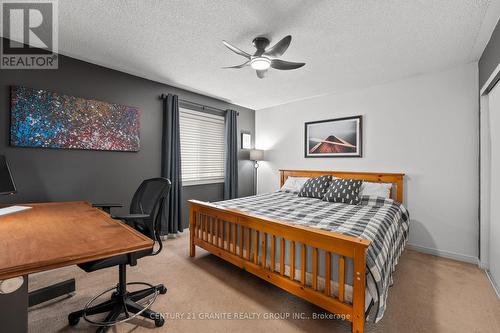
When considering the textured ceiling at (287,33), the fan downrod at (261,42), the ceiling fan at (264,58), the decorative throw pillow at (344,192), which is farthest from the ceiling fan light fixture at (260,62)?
the decorative throw pillow at (344,192)

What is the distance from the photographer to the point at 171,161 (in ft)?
11.5

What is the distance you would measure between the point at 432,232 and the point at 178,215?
3.66 metres

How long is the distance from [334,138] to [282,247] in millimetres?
2611

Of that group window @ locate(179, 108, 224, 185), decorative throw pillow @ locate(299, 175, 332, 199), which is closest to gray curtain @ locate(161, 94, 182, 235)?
window @ locate(179, 108, 224, 185)

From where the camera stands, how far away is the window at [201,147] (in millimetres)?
3941

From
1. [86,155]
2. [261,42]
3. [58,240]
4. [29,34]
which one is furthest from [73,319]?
[261,42]

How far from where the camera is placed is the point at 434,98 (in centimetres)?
296

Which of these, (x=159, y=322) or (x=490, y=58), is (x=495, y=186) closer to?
(x=490, y=58)

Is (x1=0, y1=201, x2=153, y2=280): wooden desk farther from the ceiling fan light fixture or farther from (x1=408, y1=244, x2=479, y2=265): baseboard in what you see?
(x1=408, y1=244, x2=479, y2=265): baseboard

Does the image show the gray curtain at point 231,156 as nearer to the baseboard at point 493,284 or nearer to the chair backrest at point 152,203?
the chair backrest at point 152,203

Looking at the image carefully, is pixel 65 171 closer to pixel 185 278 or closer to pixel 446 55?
pixel 185 278

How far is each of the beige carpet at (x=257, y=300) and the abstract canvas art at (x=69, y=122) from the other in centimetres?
146

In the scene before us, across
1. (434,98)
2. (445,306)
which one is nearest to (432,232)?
(445,306)

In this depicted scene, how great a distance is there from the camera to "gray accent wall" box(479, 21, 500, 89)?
1987mm
